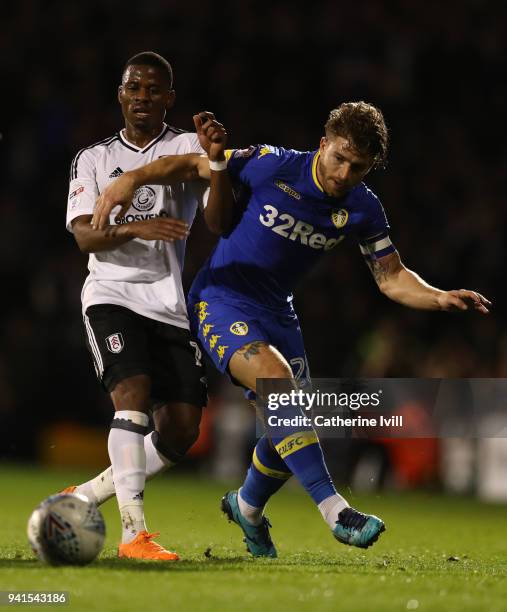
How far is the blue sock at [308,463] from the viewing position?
5.86 meters

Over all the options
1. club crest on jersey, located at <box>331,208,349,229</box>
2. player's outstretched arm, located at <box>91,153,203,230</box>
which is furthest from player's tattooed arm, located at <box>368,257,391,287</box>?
player's outstretched arm, located at <box>91,153,203,230</box>

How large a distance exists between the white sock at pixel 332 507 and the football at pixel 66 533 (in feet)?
3.63

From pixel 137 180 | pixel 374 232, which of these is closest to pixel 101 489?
pixel 137 180

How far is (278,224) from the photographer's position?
248 inches

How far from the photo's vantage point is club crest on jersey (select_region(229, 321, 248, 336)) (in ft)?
20.2

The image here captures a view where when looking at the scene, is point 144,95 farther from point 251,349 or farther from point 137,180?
point 251,349

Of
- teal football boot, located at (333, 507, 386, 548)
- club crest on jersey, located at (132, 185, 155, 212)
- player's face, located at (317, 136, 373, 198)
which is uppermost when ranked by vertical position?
player's face, located at (317, 136, 373, 198)

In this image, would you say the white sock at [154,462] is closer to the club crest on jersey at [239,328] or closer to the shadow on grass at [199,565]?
the shadow on grass at [199,565]

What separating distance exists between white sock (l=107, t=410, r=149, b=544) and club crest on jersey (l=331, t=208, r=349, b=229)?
4.60 ft

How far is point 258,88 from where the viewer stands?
1706cm

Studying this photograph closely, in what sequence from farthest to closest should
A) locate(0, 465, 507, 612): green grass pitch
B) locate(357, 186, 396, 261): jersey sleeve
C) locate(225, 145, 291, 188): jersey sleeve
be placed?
1. locate(357, 186, 396, 261): jersey sleeve
2. locate(225, 145, 291, 188): jersey sleeve
3. locate(0, 465, 507, 612): green grass pitch

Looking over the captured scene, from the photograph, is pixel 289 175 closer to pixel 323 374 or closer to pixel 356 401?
pixel 356 401

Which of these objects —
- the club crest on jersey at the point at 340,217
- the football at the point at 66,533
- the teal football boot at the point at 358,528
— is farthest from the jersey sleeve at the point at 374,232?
the football at the point at 66,533

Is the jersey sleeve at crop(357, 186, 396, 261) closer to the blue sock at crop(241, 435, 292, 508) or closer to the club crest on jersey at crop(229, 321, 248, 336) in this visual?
the club crest on jersey at crop(229, 321, 248, 336)
